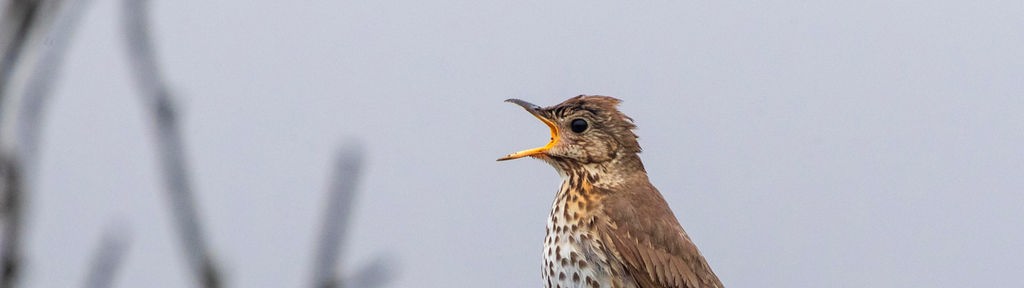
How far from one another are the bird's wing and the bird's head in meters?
0.28

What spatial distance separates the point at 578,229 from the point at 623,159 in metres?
0.61

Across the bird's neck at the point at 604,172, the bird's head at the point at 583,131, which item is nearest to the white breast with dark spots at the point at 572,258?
the bird's neck at the point at 604,172

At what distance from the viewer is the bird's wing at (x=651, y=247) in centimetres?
512

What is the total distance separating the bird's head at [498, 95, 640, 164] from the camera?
18.4 feet

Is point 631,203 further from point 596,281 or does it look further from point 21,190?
point 21,190

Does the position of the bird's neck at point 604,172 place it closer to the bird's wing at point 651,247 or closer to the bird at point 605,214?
the bird at point 605,214

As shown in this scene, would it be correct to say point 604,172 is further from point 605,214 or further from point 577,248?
point 577,248

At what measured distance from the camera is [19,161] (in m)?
1.41

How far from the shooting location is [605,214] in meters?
5.28

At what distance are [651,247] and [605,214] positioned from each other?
225 mm

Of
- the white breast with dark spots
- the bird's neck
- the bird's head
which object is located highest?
the bird's head

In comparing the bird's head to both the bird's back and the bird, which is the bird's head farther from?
the bird's back

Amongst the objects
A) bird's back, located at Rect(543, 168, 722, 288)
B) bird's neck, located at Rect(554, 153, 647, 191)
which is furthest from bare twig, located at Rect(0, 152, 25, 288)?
bird's neck, located at Rect(554, 153, 647, 191)

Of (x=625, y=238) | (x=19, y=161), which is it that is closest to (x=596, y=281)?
(x=625, y=238)
